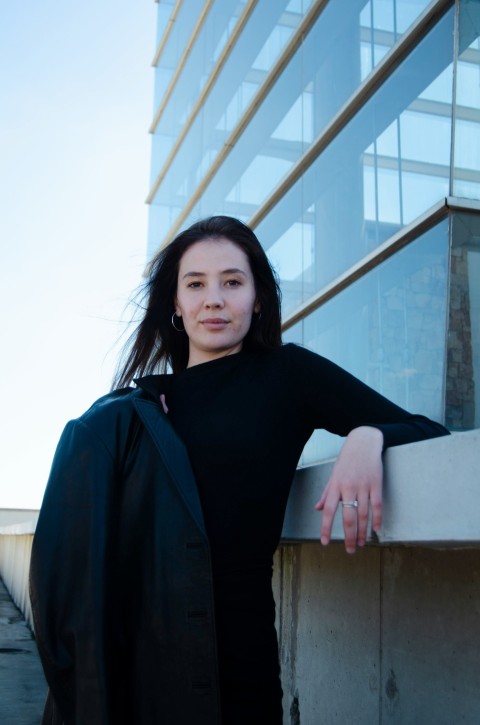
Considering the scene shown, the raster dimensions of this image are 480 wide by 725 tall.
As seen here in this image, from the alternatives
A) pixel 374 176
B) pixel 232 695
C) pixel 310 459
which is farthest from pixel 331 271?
pixel 232 695

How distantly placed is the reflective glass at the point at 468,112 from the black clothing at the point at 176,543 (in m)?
2.34

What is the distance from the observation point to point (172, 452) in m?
2.10

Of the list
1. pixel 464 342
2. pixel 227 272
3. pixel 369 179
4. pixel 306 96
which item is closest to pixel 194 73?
pixel 306 96

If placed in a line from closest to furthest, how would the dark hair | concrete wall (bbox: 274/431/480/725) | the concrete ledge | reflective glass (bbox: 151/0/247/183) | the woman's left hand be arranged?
1. the concrete ledge
2. concrete wall (bbox: 274/431/480/725)
3. the woman's left hand
4. the dark hair
5. reflective glass (bbox: 151/0/247/183)

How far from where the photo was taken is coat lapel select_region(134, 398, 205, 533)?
79.5 inches

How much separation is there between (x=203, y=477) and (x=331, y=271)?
13.8 feet

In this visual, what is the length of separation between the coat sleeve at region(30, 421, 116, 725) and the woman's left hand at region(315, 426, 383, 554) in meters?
0.56

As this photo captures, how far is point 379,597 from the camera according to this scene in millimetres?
2564

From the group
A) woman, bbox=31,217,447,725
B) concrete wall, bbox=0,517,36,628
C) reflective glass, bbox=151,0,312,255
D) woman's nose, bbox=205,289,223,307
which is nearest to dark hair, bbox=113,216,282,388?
woman's nose, bbox=205,289,223,307

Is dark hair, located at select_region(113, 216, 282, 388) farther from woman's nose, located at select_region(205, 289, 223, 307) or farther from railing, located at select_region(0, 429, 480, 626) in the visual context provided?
railing, located at select_region(0, 429, 480, 626)

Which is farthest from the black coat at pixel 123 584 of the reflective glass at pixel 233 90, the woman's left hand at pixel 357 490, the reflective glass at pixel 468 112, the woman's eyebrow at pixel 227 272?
the reflective glass at pixel 233 90

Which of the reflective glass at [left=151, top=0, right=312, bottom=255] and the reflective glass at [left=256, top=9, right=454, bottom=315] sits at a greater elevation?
the reflective glass at [left=151, top=0, right=312, bottom=255]

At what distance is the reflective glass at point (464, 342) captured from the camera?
13.1 feet

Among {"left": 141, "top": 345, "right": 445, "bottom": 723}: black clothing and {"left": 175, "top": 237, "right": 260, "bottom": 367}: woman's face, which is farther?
{"left": 175, "top": 237, "right": 260, "bottom": 367}: woman's face
